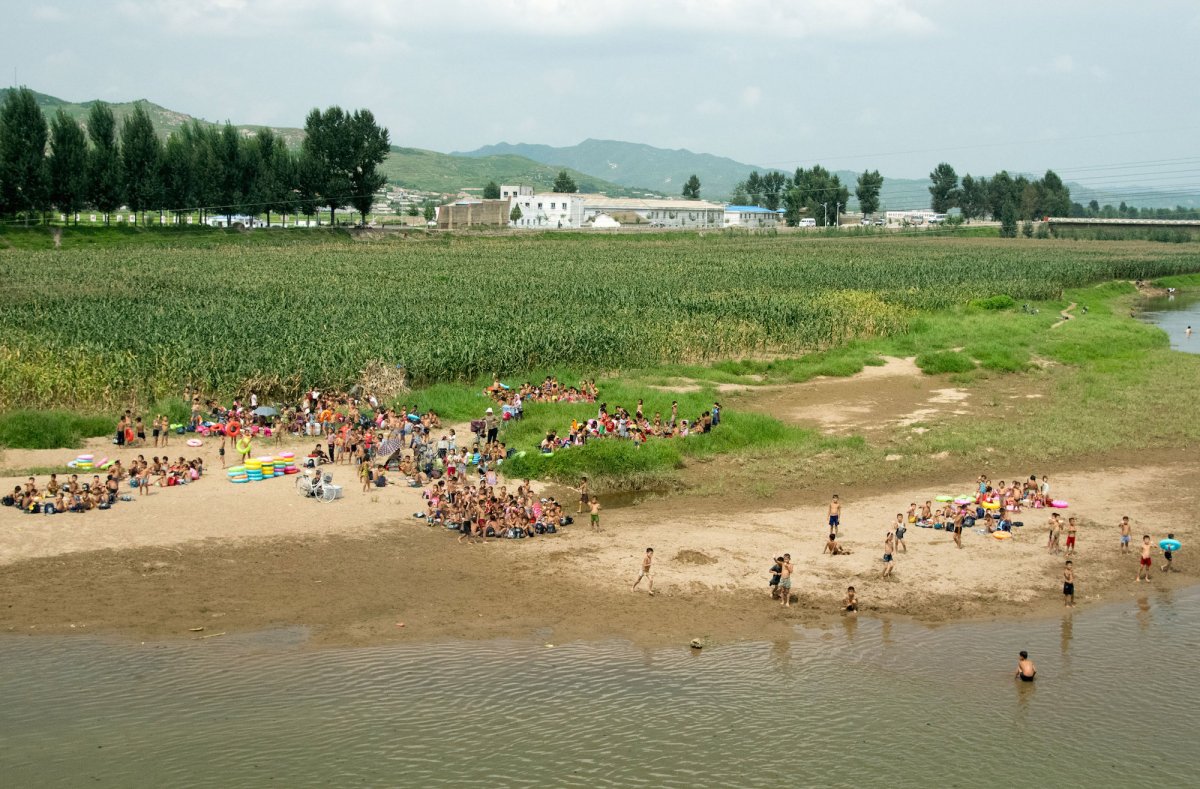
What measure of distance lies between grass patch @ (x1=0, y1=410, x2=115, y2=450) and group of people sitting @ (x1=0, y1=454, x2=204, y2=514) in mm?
3584

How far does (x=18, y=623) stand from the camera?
68.7 feet

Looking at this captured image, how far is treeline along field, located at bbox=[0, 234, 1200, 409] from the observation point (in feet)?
129

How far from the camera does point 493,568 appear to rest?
24.5 metres

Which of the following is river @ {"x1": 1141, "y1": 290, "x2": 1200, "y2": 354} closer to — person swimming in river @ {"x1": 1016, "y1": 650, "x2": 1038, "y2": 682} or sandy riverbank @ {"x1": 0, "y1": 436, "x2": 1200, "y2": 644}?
sandy riverbank @ {"x1": 0, "y1": 436, "x2": 1200, "y2": 644}

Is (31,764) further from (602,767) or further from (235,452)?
(235,452)


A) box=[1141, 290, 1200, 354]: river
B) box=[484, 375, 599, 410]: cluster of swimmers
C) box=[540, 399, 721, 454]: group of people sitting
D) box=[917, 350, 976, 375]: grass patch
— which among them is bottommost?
box=[540, 399, 721, 454]: group of people sitting

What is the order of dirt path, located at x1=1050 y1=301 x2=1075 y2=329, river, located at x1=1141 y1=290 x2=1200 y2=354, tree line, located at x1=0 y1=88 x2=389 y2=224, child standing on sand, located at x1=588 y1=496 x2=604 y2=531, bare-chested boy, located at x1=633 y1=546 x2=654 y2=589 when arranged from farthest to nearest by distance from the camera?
tree line, located at x1=0 y1=88 x2=389 y2=224
dirt path, located at x1=1050 y1=301 x2=1075 y2=329
river, located at x1=1141 y1=290 x2=1200 y2=354
child standing on sand, located at x1=588 y1=496 x2=604 y2=531
bare-chested boy, located at x1=633 y1=546 x2=654 y2=589

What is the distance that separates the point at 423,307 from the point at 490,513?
109 ft

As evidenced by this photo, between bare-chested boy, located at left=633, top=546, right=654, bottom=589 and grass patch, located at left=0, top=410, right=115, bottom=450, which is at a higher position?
grass patch, located at left=0, top=410, right=115, bottom=450

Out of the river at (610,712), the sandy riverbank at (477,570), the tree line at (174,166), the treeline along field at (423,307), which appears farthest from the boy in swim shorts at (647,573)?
the tree line at (174,166)

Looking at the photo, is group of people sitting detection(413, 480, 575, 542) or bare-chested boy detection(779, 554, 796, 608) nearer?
bare-chested boy detection(779, 554, 796, 608)

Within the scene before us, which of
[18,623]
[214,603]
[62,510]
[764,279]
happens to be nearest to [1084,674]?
[214,603]

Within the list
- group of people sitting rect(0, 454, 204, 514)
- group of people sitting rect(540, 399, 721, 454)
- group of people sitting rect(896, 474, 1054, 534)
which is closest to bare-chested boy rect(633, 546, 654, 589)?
group of people sitting rect(896, 474, 1054, 534)

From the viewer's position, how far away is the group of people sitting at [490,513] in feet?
87.1
